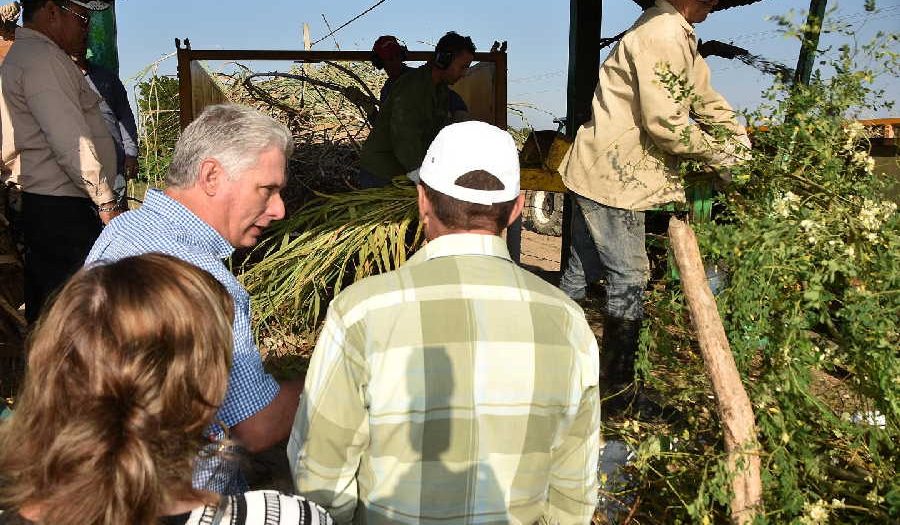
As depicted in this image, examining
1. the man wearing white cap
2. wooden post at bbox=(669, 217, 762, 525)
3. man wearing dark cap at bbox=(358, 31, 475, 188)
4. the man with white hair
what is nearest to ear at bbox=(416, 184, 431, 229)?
the man wearing white cap

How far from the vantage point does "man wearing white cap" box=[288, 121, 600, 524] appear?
4.87 feet

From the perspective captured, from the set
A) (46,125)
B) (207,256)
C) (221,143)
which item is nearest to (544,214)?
(46,125)

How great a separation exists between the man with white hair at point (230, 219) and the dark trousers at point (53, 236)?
173 cm

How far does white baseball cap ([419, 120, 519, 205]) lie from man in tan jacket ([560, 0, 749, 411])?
182cm

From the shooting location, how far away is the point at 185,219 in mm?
1993

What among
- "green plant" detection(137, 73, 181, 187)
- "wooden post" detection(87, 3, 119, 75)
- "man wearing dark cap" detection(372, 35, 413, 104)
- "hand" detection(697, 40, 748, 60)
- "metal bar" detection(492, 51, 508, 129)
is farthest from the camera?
"green plant" detection(137, 73, 181, 187)

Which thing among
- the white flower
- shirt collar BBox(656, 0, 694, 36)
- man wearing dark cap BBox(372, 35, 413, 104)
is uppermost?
shirt collar BBox(656, 0, 694, 36)

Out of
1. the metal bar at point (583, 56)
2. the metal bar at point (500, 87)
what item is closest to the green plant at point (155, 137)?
the metal bar at point (500, 87)

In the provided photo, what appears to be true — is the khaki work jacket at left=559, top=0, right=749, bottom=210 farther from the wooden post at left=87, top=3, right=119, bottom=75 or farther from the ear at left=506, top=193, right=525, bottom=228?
the wooden post at left=87, top=3, right=119, bottom=75

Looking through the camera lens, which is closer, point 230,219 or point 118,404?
point 118,404

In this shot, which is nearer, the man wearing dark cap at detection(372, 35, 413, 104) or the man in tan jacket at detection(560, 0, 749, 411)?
the man in tan jacket at detection(560, 0, 749, 411)

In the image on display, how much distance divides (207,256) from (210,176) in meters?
0.24

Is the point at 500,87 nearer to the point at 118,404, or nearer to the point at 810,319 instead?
the point at 810,319

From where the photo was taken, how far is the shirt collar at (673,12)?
133 inches
